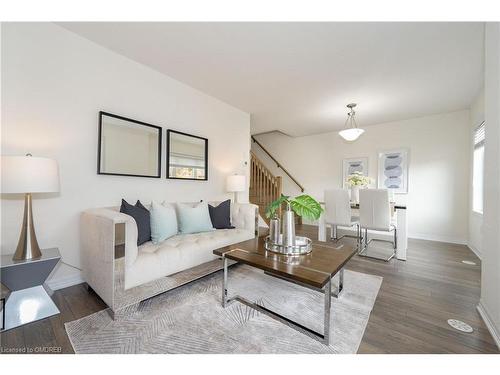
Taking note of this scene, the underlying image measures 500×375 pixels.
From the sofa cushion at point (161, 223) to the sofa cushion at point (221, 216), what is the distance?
60 centimetres

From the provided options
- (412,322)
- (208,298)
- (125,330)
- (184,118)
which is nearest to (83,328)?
(125,330)

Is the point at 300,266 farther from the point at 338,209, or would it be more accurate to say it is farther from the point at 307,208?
the point at 338,209

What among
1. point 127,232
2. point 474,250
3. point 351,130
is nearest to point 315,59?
point 351,130

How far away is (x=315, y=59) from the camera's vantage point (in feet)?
7.82

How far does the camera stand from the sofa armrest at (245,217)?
2777 millimetres

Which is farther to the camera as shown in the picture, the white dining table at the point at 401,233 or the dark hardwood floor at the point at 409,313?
the white dining table at the point at 401,233

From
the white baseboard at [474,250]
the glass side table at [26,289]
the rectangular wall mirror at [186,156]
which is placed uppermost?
the rectangular wall mirror at [186,156]

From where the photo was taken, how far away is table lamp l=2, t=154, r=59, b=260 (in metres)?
1.40

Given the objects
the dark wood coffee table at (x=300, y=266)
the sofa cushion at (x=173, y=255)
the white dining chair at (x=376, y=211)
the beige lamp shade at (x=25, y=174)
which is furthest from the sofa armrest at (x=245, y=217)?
the beige lamp shade at (x=25, y=174)

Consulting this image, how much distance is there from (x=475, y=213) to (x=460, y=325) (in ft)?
9.52

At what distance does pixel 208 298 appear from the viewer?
180 centimetres

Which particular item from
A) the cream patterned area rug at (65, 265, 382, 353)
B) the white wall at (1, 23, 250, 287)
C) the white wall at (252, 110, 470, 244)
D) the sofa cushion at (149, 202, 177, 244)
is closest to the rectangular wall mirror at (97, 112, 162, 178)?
the white wall at (1, 23, 250, 287)

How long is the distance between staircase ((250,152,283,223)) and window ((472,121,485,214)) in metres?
3.33

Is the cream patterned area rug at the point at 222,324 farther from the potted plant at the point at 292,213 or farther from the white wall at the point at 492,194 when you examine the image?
the white wall at the point at 492,194
